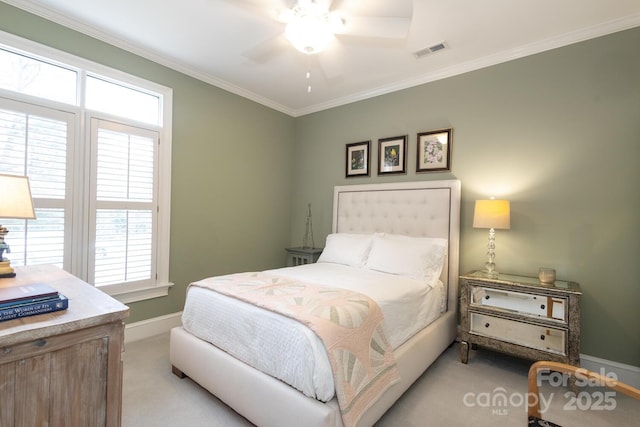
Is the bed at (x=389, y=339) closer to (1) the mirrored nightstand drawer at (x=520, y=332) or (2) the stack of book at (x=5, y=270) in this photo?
(1) the mirrored nightstand drawer at (x=520, y=332)

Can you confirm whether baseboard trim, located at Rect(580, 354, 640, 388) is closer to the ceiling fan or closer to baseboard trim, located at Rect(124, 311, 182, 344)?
the ceiling fan

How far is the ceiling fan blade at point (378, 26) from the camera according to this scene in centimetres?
207

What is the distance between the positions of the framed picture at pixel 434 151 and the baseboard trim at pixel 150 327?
3.24 metres

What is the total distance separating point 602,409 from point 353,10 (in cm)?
336

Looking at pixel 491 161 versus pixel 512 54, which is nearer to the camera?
pixel 512 54

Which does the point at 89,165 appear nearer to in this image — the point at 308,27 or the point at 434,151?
the point at 308,27

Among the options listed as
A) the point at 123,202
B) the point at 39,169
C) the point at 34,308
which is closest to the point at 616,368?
the point at 34,308

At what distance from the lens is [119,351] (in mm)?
1120

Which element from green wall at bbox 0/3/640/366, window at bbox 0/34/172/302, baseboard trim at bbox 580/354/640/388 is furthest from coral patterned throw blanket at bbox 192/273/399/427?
baseboard trim at bbox 580/354/640/388

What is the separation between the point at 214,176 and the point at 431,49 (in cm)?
272

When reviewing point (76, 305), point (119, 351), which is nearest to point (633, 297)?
point (119, 351)

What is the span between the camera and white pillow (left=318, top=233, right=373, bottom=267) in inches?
128

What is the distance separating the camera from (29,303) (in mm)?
1017

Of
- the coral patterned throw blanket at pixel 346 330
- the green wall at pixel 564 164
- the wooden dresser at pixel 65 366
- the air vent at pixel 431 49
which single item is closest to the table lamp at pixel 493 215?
the green wall at pixel 564 164
